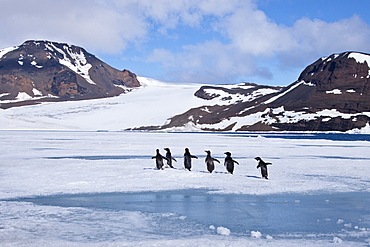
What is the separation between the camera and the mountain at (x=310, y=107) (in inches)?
4626

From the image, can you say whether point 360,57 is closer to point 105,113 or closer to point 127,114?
point 127,114

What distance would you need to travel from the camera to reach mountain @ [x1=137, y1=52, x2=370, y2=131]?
118 meters

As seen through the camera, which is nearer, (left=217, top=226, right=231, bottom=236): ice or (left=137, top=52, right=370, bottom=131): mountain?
(left=217, top=226, right=231, bottom=236): ice

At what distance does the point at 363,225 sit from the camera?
9.74 m

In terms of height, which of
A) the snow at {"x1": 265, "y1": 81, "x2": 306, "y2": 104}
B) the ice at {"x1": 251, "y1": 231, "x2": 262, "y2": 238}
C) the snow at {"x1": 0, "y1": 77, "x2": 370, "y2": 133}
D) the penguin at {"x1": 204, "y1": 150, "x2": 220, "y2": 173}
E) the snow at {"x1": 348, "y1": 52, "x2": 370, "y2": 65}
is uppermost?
the snow at {"x1": 348, "y1": 52, "x2": 370, "y2": 65}

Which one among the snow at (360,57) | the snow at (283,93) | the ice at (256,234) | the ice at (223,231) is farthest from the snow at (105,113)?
the ice at (256,234)

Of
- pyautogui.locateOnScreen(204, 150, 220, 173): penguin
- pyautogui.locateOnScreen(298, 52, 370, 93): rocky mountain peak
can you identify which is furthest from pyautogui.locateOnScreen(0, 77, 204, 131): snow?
pyautogui.locateOnScreen(204, 150, 220, 173): penguin

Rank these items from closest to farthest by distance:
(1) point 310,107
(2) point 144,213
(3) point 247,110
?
(2) point 144,213 → (1) point 310,107 → (3) point 247,110

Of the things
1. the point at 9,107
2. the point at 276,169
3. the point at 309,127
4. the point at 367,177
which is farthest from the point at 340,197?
the point at 9,107

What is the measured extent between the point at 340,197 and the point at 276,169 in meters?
8.32

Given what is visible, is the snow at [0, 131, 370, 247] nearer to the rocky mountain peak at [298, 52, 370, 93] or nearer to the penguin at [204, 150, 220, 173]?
the penguin at [204, 150, 220, 173]

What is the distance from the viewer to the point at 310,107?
414 ft

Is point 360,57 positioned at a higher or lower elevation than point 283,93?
higher

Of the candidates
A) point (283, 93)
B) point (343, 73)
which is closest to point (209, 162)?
point (343, 73)
